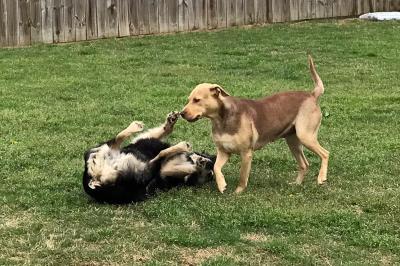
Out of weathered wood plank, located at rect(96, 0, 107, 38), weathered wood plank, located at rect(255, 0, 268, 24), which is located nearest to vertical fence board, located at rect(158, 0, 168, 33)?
weathered wood plank, located at rect(96, 0, 107, 38)

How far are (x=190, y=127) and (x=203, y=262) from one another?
3.85 metres

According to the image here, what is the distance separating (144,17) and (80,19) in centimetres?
144

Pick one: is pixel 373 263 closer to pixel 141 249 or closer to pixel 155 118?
pixel 141 249

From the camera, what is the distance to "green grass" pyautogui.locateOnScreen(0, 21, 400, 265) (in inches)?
176

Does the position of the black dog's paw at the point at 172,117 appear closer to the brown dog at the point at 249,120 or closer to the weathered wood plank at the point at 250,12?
the brown dog at the point at 249,120

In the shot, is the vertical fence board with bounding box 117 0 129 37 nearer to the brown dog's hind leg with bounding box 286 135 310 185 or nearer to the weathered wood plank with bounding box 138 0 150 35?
the weathered wood plank with bounding box 138 0 150 35

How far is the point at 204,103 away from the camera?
5520 mm

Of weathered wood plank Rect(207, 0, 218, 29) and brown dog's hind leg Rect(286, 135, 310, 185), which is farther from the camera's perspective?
weathered wood plank Rect(207, 0, 218, 29)

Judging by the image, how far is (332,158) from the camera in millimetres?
6746

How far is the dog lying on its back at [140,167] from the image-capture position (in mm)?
5375

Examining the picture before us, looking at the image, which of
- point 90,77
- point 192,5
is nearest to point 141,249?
point 90,77

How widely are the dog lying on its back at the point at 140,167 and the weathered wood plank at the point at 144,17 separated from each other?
350 inches

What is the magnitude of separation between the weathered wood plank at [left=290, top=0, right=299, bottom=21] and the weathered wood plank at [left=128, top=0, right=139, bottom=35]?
13.2ft

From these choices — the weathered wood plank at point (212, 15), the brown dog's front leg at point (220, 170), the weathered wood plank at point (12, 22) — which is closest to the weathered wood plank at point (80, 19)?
the weathered wood plank at point (12, 22)
